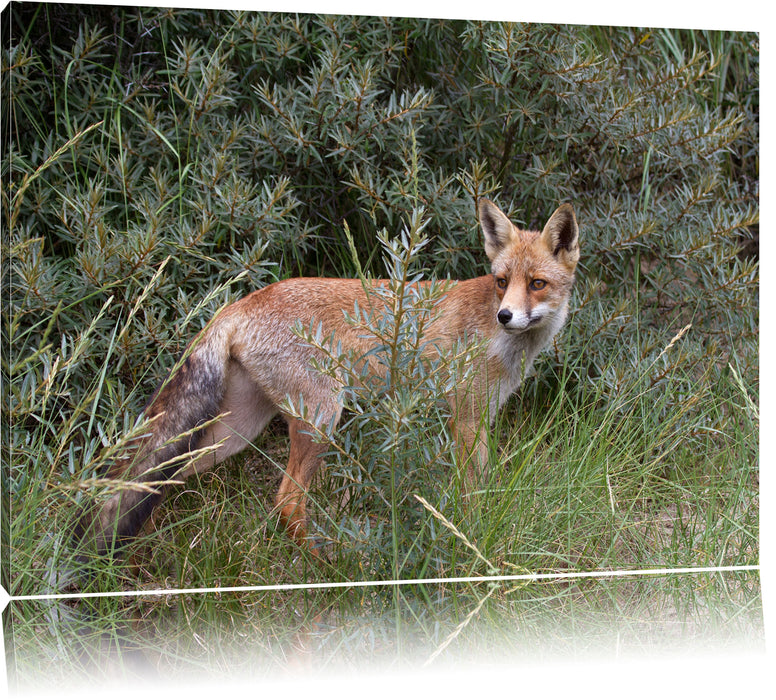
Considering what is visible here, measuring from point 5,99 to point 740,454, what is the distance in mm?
3386

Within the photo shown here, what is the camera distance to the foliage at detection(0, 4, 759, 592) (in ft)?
9.96

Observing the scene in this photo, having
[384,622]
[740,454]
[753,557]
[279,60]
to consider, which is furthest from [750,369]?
[279,60]

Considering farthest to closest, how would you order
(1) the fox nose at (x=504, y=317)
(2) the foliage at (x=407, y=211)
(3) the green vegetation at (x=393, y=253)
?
(1) the fox nose at (x=504, y=317), (2) the foliage at (x=407, y=211), (3) the green vegetation at (x=393, y=253)

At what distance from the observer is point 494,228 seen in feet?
11.5

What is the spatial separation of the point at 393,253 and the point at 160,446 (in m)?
1.25

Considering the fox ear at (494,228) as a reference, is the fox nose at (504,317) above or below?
below

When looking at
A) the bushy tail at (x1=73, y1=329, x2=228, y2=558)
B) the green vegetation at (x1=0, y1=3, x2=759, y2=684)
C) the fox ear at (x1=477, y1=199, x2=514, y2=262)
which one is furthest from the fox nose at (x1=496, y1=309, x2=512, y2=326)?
the bushy tail at (x1=73, y1=329, x2=228, y2=558)

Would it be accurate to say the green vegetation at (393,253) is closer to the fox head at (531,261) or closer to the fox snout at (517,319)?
the fox head at (531,261)

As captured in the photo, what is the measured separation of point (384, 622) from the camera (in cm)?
280

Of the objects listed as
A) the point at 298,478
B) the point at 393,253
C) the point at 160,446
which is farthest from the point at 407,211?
the point at 160,446

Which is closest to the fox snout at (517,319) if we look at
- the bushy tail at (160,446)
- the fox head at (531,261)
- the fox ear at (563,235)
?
the fox head at (531,261)

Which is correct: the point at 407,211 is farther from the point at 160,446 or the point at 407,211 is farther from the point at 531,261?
the point at 160,446

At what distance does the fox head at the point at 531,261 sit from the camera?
11.4 ft

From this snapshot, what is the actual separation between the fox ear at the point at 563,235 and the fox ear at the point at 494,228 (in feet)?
0.54
